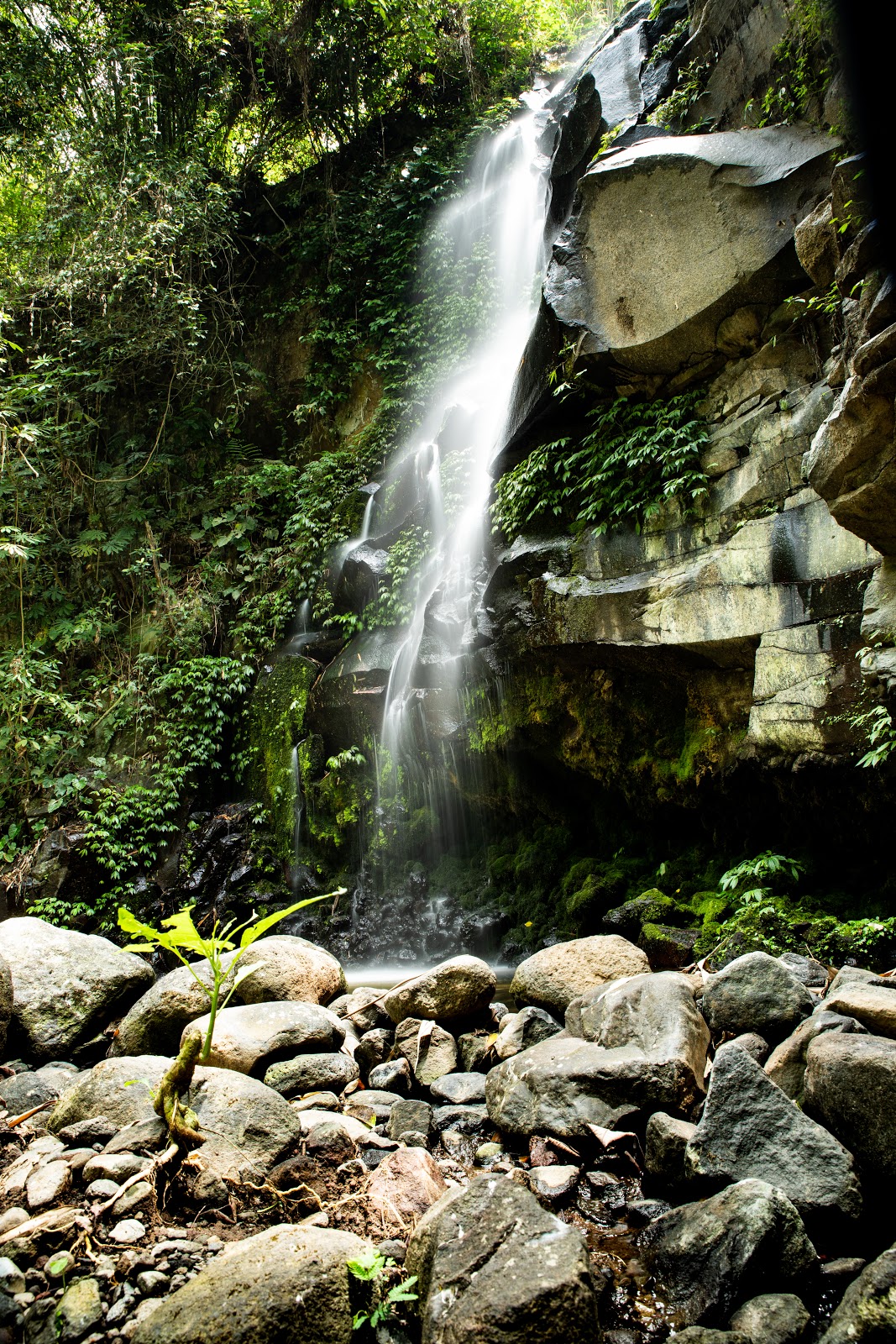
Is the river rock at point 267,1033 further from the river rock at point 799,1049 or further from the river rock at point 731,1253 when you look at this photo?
the river rock at point 799,1049

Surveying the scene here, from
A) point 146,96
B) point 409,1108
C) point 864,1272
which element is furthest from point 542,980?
point 146,96

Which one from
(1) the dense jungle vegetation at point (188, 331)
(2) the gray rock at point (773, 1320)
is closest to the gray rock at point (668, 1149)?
(2) the gray rock at point (773, 1320)

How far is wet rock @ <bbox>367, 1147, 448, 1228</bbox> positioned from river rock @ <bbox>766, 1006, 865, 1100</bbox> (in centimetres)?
151

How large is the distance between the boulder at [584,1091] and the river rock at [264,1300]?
56.9 inches

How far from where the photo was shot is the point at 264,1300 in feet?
6.69

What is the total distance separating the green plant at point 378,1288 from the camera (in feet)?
7.29

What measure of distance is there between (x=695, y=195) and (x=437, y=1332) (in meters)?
7.68

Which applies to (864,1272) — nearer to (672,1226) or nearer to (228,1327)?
(672,1226)

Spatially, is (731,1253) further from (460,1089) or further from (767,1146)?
(460,1089)

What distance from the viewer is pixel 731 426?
6.22m

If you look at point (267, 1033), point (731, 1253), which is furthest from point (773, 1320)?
point (267, 1033)

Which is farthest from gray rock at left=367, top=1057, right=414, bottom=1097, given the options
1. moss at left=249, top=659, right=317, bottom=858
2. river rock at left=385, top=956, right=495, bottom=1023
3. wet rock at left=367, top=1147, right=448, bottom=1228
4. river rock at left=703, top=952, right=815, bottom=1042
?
moss at left=249, top=659, right=317, bottom=858

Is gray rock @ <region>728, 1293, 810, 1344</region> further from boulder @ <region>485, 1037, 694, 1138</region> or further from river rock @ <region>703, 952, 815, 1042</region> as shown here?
river rock @ <region>703, 952, 815, 1042</region>

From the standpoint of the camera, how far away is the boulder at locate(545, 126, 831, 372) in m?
5.89
